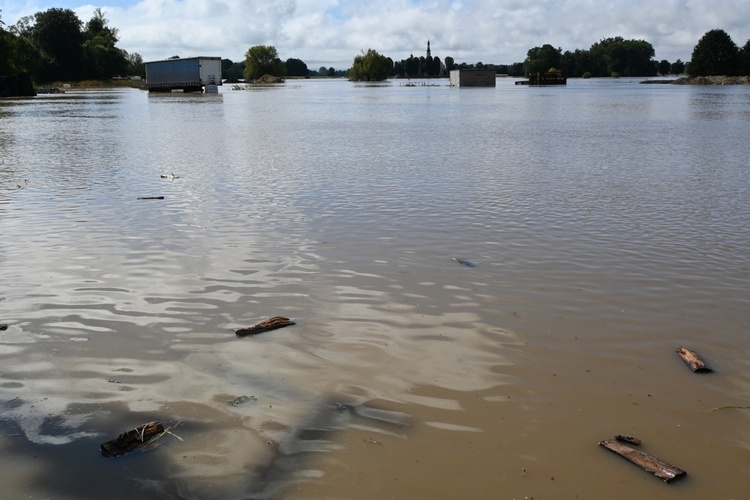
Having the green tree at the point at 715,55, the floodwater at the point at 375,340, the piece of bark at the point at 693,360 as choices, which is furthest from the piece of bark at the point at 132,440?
the green tree at the point at 715,55

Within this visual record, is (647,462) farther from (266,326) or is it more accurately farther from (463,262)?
(463,262)

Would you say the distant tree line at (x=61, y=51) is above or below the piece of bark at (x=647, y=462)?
above

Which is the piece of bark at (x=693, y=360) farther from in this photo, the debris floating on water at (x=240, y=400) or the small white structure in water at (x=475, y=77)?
the small white structure in water at (x=475, y=77)

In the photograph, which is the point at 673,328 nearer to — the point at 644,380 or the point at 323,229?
the point at 644,380

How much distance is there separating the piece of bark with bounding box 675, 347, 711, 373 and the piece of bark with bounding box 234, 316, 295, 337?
3.36m

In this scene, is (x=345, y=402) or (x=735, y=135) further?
(x=735, y=135)

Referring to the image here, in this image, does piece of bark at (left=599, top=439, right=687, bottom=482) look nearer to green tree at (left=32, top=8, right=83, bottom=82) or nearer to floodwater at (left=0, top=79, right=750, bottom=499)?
floodwater at (left=0, top=79, right=750, bottom=499)

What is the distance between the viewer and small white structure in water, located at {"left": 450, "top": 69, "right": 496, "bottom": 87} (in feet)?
461

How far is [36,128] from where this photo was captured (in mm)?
31922

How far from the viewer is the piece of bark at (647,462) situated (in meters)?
4.12

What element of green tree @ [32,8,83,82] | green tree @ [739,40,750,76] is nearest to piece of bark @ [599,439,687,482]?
green tree @ [32,8,83,82]

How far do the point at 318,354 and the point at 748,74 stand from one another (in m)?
154

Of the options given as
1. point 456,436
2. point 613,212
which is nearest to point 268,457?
point 456,436

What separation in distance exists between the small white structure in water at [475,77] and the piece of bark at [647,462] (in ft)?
464
